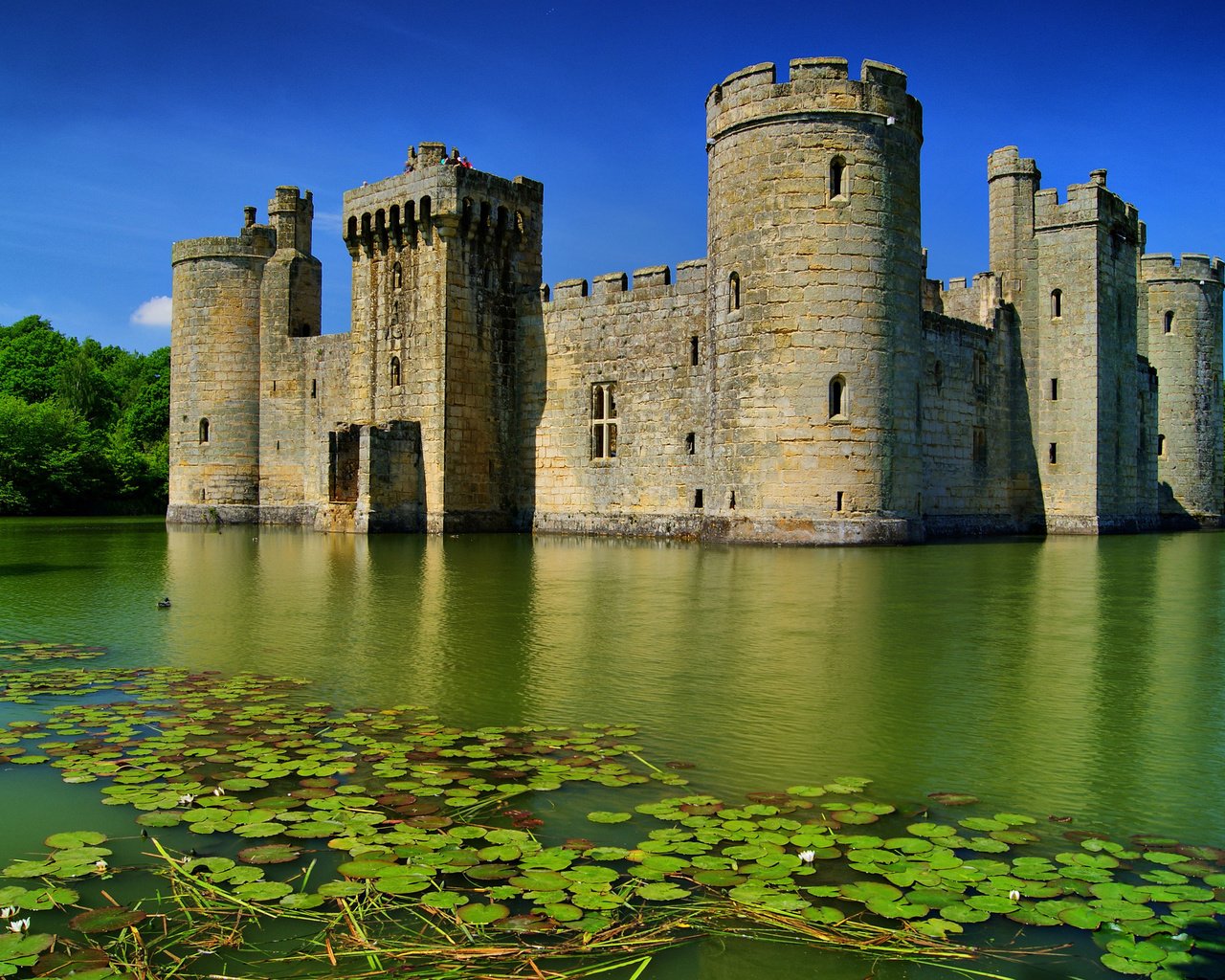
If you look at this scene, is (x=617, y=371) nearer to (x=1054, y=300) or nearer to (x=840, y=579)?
(x=1054, y=300)

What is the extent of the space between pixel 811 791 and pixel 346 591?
29.3ft

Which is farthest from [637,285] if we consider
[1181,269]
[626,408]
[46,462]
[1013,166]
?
[46,462]

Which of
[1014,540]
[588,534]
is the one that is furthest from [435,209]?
[1014,540]

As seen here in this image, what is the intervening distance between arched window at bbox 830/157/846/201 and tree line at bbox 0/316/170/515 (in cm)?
3430

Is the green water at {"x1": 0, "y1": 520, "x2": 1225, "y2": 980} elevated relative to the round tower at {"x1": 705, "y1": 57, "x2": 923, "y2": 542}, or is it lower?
lower

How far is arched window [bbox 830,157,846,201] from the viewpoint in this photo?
20438mm

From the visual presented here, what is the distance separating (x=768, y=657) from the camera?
8156 millimetres

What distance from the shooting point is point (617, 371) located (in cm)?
2595

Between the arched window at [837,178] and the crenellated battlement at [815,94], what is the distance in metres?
0.87

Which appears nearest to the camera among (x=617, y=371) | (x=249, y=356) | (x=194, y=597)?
(x=194, y=597)

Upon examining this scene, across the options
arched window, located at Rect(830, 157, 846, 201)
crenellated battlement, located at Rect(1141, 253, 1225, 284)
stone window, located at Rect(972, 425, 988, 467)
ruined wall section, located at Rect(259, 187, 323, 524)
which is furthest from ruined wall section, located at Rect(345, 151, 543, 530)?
crenellated battlement, located at Rect(1141, 253, 1225, 284)

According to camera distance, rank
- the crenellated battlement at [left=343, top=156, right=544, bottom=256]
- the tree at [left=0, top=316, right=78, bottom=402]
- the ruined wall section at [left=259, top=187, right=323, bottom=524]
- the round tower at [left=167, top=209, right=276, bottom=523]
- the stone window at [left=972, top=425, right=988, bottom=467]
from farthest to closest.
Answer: the tree at [left=0, top=316, right=78, bottom=402] → the round tower at [left=167, top=209, right=276, bottom=523] → the ruined wall section at [left=259, top=187, right=323, bottom=524] → the stone window at [left=972, top=425, right=988, bottom=467] → the crenellated battlement at [left=343, top=156, right=544, bottom=256]

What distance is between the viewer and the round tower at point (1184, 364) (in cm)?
3344

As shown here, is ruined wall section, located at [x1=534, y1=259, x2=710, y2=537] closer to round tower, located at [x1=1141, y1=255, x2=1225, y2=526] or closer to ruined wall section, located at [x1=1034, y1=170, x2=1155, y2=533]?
ruined wall section, located at [x1=1034, y1=170, x2=1155, y2=533]
